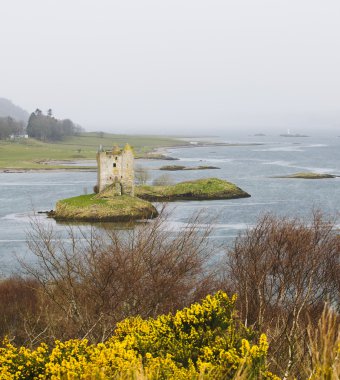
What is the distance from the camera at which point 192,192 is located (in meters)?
85.6

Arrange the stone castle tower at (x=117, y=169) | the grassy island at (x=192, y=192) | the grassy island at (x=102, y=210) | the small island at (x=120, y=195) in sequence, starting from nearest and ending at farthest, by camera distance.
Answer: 1. the grassy island at (x=102, y=210)
2. the small island at (x=120, y=195)
3. the stone castle tower at (x=117, y=169)
4. the grassy island at (x=192, y=192)

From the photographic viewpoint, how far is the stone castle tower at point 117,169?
235ft

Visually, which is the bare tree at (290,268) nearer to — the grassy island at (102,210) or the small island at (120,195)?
the small island at (120,195)

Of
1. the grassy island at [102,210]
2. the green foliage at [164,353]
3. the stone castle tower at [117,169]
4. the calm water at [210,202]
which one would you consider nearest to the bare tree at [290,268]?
the green foliage at [164,353]

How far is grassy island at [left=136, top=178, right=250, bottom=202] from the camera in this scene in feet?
272

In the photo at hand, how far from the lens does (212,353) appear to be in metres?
12.7

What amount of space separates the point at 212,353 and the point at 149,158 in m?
152

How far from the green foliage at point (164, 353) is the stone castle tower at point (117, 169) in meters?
56.5

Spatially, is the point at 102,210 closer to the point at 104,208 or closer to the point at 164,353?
the point at 104,208

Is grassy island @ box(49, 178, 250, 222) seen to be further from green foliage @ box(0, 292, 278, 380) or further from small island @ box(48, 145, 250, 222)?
green foliage @ box(0, 292, 278, 380)

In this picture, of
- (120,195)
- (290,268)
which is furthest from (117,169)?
(290,268)

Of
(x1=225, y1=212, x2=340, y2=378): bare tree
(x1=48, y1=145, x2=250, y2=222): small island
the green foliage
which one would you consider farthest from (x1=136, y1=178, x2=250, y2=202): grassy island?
the green foliage

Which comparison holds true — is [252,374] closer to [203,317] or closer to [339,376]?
[203,317]

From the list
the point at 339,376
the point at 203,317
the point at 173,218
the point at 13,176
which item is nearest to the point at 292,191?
the point at 173,218
